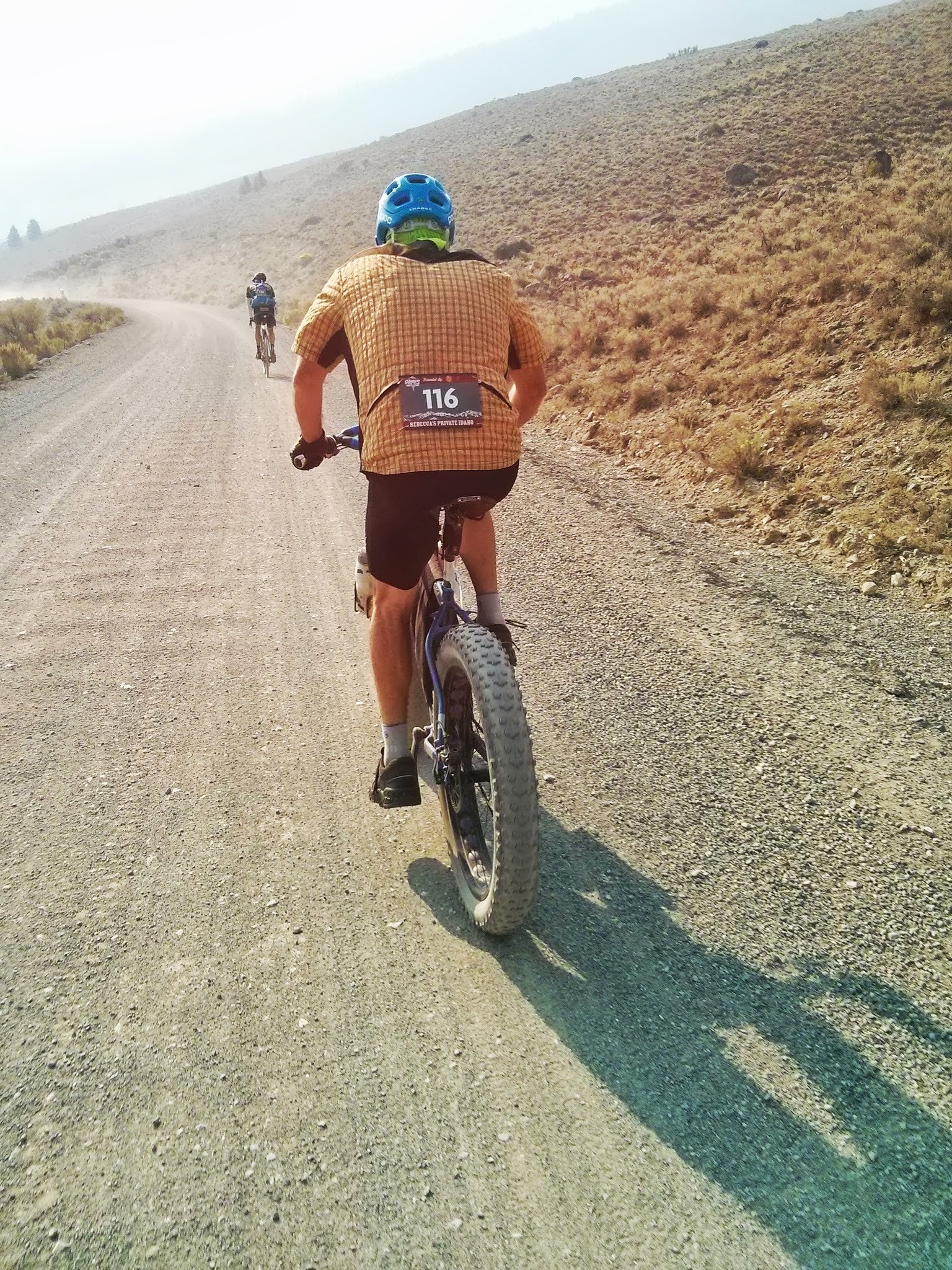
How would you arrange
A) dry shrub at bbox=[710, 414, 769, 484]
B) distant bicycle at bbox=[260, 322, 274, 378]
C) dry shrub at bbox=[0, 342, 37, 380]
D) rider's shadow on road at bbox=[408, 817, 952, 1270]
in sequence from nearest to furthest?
rider's shadow on road at bbox=[408, 817, 952, 1270] → dry shrub at bbox=[710, 414, 769, 484] → distant bicycle at bbox=[260, 322, 274, 378] → dry shrub at bbox=[0, 342, 37, 380]

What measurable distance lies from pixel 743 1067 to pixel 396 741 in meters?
1.52

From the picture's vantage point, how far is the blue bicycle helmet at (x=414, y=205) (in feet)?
8.41

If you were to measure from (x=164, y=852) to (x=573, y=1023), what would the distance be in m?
1.71

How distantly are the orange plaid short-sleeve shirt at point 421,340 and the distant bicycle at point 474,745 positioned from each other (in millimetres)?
201

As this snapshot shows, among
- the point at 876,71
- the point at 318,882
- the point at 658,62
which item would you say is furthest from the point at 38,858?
the point at 658,62

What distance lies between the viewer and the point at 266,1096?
2.01m

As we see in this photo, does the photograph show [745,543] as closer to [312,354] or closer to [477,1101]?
[312,354]

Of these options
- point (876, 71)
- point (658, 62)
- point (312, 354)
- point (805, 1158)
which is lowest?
point (805, 1158)

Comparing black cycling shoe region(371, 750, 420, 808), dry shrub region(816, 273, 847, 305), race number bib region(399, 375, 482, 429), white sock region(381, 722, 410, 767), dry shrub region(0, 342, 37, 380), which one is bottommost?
black cycling shoe region(371, 750, 420, 808)

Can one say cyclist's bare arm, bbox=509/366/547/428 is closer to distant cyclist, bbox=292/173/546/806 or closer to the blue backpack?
distant cyclist, bbox=292/173/546/806

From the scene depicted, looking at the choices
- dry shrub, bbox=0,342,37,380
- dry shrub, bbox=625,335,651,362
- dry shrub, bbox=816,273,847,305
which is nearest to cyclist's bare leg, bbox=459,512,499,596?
dry shrub, bbox=816,273,847,305

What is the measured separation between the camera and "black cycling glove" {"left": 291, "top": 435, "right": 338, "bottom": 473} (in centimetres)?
287

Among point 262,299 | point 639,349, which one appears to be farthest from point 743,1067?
point 262,299

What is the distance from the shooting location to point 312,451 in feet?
9.48
